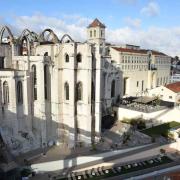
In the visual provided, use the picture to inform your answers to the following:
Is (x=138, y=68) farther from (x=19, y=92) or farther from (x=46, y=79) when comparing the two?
(x=19, y=92)

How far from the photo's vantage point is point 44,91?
108 feet

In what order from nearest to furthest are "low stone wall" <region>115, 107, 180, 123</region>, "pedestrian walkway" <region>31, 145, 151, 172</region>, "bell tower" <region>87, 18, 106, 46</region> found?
"pedestrian walkway" <region>31, 145, 151, 172</region> → "low stone wall" <region>115, 107, 180, 123</region> → "bell tower" <region>87, 18, 106, 46</region>

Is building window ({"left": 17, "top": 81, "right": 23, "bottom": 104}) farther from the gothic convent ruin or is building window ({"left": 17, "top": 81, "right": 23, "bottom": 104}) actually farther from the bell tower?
the bell tower

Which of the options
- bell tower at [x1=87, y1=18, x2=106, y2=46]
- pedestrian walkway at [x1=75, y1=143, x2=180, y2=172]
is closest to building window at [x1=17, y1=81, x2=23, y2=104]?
pedestrian walkway at [x1=75, y1=143, x2=180, y2=172]

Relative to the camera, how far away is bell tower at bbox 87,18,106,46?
170 ft

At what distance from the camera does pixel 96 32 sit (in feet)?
170

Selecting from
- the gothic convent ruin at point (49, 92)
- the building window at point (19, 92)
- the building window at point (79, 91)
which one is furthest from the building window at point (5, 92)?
the building window at point (79, 91)

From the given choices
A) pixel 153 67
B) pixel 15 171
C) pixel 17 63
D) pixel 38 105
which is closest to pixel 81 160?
pixel 15 171

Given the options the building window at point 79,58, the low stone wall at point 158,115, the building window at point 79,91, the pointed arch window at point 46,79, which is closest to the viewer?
the building window at point 79,58

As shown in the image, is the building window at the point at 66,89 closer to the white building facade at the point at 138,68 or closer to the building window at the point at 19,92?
the building window at the point at 19,92

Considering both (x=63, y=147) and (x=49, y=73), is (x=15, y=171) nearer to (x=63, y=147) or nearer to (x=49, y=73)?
(x=63, y=147)

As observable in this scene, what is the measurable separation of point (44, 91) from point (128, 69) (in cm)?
2416

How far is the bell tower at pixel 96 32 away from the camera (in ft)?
170

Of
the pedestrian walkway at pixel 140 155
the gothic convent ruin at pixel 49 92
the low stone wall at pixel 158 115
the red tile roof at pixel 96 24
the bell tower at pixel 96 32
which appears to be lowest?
the pedestrian walkway at pixel 140 155
